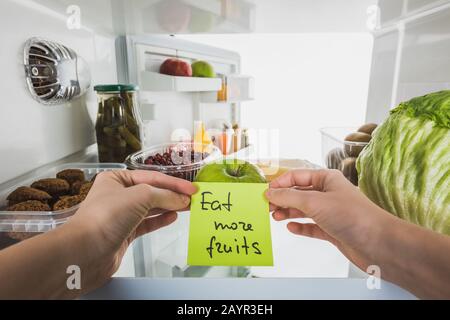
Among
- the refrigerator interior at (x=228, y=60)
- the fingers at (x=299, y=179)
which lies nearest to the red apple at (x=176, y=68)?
the refrigerator interior at (x=228, y=60)

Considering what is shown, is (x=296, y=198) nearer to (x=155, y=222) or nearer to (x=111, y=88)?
(x=155, y=222)

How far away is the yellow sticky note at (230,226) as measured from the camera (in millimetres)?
351

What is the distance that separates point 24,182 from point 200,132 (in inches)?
16.9

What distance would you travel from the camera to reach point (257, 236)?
363mm

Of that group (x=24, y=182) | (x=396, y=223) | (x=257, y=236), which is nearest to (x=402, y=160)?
(x=396, y=223)

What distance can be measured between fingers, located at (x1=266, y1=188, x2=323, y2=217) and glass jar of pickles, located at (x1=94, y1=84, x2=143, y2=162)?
436mm

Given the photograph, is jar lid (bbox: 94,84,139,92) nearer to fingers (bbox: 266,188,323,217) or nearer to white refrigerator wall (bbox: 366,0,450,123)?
fingers (bbox: 266,188,323,217)

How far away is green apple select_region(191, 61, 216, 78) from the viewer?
92 centimetres

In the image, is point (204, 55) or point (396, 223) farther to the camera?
point (204, 55)

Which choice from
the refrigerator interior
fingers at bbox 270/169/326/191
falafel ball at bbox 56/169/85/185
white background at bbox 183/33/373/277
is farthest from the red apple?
fingers at bbox 270/169/326/191

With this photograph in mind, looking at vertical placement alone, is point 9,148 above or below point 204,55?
below

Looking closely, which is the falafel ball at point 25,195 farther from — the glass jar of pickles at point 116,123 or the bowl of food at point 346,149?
the bowl of food at point 346,149

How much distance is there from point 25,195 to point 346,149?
0.58m
